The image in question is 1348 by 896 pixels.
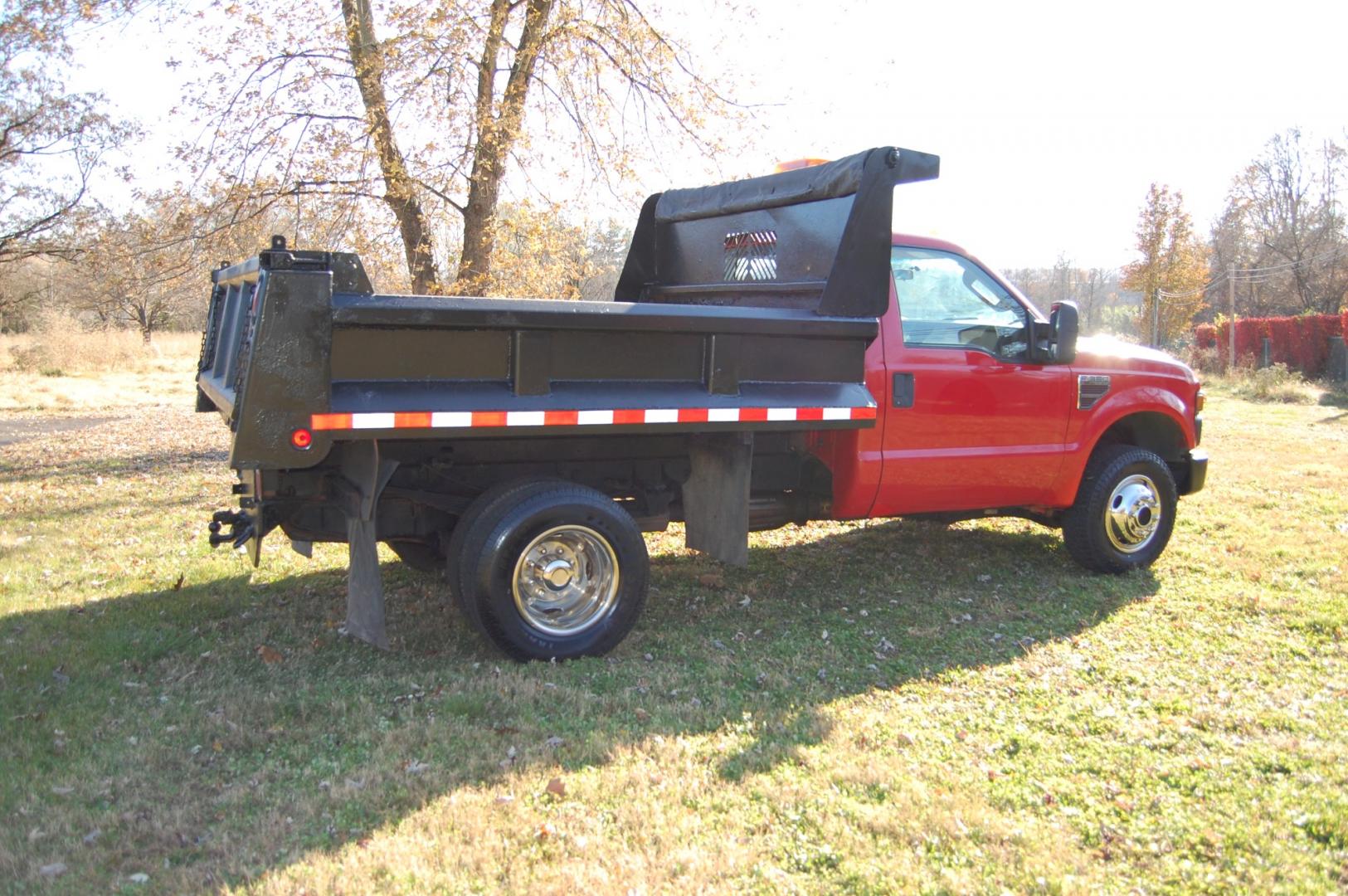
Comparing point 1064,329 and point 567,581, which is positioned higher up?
point 1064,329

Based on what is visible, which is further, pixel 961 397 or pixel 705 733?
pixel 961 397

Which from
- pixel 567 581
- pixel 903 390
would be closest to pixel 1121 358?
pixel 903 390

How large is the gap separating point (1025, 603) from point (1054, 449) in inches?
38.6

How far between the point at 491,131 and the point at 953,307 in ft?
22.9

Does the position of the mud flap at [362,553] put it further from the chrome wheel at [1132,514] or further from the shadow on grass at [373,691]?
the chrome wheel at [1132,514]

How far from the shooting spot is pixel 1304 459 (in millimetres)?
12125

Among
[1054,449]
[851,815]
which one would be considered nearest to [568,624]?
[851,815]

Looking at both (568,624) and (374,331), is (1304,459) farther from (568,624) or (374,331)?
(374,331)

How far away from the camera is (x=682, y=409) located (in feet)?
→ 16.4

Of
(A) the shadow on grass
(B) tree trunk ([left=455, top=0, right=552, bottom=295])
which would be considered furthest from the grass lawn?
(B) tree trunk ([left=455, top=0, right=552, bottom=295])

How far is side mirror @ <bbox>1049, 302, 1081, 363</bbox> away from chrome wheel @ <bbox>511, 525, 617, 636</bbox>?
3.01m

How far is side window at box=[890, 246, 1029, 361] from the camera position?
5996 mm

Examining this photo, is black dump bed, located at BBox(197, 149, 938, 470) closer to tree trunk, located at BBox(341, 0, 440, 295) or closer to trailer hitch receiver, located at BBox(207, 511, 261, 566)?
trailer hitch receiver, located at BBox(207, 511, 261, 566)

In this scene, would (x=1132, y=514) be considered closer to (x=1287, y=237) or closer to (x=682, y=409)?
(x=682, y=409)
